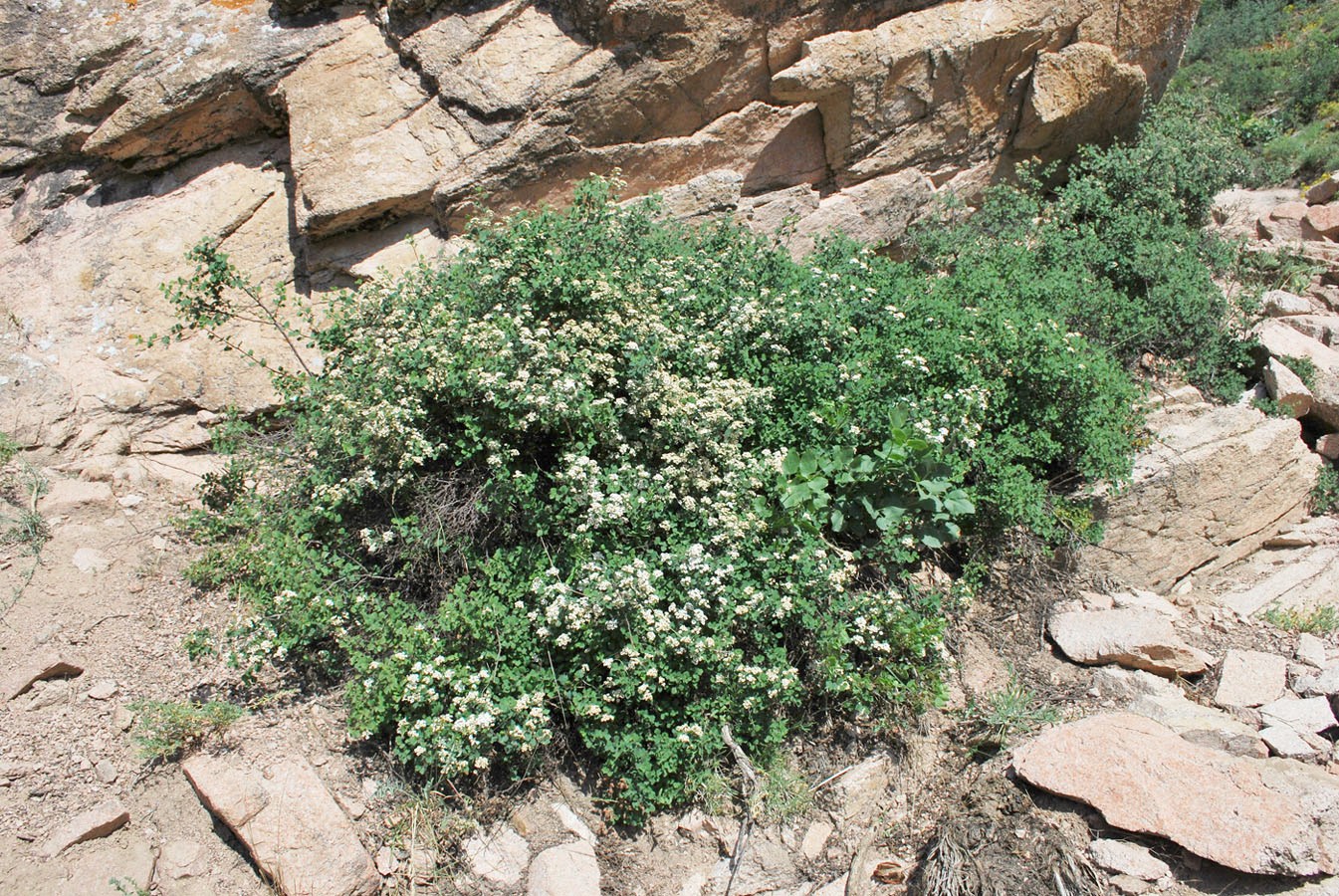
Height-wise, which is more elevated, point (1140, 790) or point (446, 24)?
point (446, 24)

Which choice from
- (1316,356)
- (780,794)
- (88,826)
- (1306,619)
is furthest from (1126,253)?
(88,826)

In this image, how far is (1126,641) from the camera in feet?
14.1

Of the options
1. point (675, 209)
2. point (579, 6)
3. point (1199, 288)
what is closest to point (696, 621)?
point (675, 209)

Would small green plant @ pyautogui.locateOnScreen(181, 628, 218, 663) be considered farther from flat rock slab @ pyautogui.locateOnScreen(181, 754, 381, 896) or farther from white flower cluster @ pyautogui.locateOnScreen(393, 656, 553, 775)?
white flower cluster @ pyautogui.locateOnScreen(393, 656, 553, 775)

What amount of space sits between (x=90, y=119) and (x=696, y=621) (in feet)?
15.9

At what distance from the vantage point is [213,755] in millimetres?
3555

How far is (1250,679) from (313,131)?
5.65 m

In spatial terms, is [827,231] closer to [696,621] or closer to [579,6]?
[579,6]

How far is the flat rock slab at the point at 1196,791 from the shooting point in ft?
10.0

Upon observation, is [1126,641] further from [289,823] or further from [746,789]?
[289,823]

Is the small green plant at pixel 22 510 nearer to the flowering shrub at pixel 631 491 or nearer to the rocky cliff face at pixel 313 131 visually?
the rocky cliff face at pixel 313 131

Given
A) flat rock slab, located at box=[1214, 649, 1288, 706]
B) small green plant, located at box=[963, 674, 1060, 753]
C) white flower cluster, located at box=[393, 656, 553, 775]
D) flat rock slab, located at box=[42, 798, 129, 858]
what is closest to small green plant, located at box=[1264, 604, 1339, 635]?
flat rock slab, located at box=[1214, 649, 1288, 706]

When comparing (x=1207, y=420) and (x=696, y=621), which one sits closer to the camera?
(x=696, y=621)

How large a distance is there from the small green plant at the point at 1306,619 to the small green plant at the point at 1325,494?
2.90 feet
